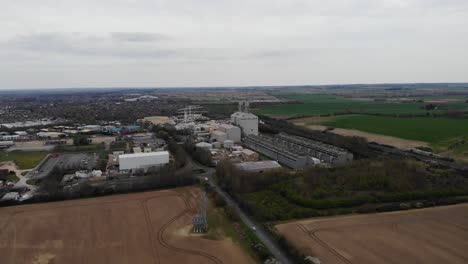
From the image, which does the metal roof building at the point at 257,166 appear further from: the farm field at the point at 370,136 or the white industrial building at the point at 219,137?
the farm field at the point at 370,136

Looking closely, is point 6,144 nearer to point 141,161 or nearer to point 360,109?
point 141,161

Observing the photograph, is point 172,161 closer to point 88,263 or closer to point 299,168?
point 299,168

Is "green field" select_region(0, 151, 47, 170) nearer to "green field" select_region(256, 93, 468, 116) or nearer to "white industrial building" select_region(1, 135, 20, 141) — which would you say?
"white industrial building" select_region(1, 135, 20, 141)

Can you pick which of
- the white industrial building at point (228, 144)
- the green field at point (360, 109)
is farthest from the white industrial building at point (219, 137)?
the green field at point (360, 109)

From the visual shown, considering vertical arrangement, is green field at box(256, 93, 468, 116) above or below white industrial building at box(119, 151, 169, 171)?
above

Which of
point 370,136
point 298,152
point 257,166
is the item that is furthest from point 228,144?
point 370,136

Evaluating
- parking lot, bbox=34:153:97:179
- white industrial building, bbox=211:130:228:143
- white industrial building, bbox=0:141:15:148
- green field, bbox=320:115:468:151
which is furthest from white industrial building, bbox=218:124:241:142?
white industrial building, bbox=0:141:15:148
